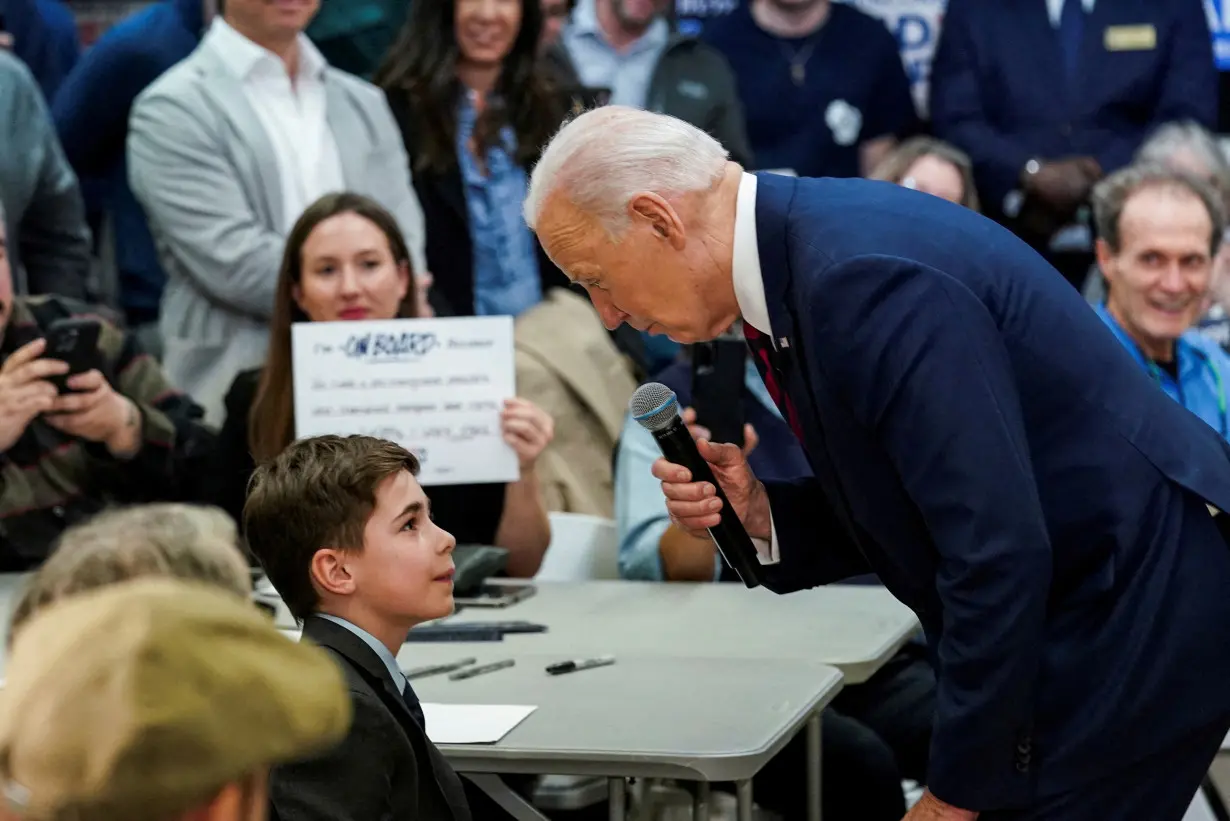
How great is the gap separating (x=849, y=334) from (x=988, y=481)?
241 millimetres

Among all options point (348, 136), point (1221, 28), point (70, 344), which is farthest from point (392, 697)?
point (1221, 28)

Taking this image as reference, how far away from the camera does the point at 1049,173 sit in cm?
595

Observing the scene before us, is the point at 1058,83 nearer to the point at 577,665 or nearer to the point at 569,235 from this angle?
the point at 577,665

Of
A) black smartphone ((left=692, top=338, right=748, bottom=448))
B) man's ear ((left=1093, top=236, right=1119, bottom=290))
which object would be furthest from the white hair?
man's ear ((left=1093, top=236, right=1119, bottom=290))

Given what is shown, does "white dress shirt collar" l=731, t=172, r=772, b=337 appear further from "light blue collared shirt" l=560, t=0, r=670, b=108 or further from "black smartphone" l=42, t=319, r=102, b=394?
"light blue collared shirt" l=560, t=0, r=670, b=108

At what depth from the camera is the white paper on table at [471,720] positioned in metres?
2.83

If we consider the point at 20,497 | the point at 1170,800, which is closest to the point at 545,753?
the point at 1170,800

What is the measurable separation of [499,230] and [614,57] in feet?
3.41

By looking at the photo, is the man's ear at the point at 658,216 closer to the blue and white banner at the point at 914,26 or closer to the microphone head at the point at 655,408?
the microphone head at the point at 655,408

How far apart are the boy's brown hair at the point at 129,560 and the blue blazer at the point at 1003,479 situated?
2.49 ft

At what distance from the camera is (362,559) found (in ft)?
9.23

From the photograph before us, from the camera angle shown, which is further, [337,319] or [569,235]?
[337,319]

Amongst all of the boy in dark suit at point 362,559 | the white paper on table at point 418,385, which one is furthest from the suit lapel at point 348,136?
the boy in dark suit at point 362,559

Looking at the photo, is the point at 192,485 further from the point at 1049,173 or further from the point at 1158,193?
the point at 1049,173
